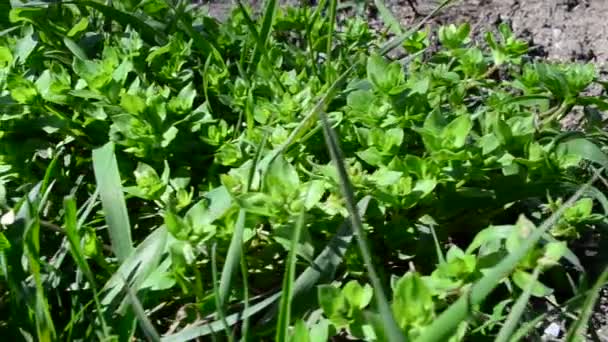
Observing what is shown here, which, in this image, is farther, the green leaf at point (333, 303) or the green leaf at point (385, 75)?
the green leaf at point (385, 75)

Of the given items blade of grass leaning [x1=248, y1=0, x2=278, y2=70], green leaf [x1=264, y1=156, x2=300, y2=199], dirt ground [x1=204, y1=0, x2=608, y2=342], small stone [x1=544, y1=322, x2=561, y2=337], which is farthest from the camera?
dirt ground [x1=204, y1=0, x2=608, y2=342]

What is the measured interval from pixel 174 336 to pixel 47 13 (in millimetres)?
832

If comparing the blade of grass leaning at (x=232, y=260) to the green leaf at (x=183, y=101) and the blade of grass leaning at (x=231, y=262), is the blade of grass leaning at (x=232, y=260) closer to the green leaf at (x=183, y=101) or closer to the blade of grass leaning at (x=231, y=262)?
the blade of grass leaning at (x=231, y=262)

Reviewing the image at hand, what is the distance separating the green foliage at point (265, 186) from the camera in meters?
1.49

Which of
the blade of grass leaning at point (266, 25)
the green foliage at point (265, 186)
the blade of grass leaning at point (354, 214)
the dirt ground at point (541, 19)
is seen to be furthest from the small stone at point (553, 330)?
the dirt ground at point (541, 19)

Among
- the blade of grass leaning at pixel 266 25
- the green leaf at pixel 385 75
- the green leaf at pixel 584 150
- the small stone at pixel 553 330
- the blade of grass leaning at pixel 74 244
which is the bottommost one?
the small stone at pixel 553 330

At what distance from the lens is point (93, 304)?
5.33 ft

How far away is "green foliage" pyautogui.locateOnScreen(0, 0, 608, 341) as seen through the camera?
4.88 ft

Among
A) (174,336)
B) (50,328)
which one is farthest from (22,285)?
(174,336)

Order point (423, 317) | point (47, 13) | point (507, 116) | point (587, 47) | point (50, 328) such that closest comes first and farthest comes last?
1. point (423, 317)
2. point (50, 328)
3. point (507, 116)
4. point (47, 13)
5. point (587, 47)

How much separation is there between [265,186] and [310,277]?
16 cm

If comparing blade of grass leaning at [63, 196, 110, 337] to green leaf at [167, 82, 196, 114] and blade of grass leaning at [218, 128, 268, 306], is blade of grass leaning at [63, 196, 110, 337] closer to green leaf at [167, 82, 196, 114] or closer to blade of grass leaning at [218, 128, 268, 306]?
blade of grass leaning at [218, 128, 268, 306]

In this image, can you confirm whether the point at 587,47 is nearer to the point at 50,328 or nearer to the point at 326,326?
the point at 326,326

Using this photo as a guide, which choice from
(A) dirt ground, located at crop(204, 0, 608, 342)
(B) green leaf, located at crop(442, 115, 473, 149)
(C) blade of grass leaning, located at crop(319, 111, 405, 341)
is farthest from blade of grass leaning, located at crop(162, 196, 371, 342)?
(A) dirt ground, located at crop(204, 0, 608, 342)
